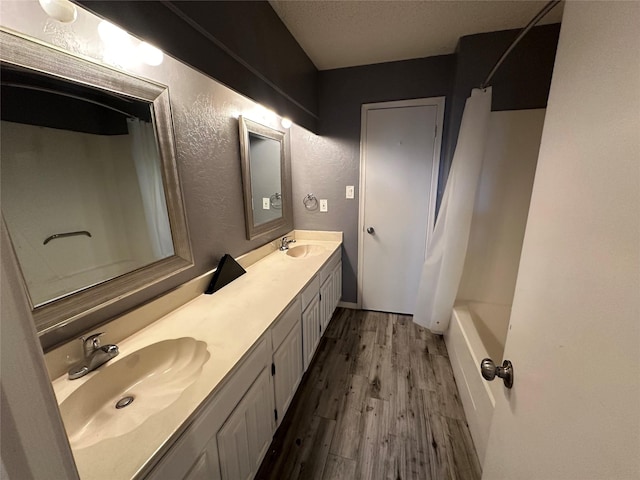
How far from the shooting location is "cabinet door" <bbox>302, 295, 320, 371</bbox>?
1689mm

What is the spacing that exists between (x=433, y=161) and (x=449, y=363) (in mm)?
1708

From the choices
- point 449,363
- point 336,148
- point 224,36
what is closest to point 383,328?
point 449,363

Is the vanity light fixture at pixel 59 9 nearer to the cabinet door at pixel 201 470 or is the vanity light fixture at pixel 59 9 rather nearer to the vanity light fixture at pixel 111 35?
the vanity light fixture at pixel 111 35

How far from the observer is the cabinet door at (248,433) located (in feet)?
3.01

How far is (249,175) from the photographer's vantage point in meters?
1.82

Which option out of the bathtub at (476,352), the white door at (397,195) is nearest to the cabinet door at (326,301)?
the white door at (397,195)

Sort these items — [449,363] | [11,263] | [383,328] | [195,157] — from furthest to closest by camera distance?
[383,328] < [449,363] < [195,157] < [11,263]

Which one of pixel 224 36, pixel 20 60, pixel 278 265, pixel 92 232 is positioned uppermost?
pixel 224 36

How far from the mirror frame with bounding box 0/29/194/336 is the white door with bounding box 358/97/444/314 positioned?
175 cm

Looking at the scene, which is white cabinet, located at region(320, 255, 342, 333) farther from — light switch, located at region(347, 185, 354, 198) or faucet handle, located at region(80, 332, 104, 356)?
faucet handle, located at region(80, 332, 104, 356)

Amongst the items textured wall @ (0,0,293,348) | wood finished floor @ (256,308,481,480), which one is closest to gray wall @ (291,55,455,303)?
textured wall @ (0,0,293,348)

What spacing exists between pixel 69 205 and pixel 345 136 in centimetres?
216

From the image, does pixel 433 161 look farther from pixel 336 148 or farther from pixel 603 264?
pixel 603 264

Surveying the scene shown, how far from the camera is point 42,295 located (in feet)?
2.65
